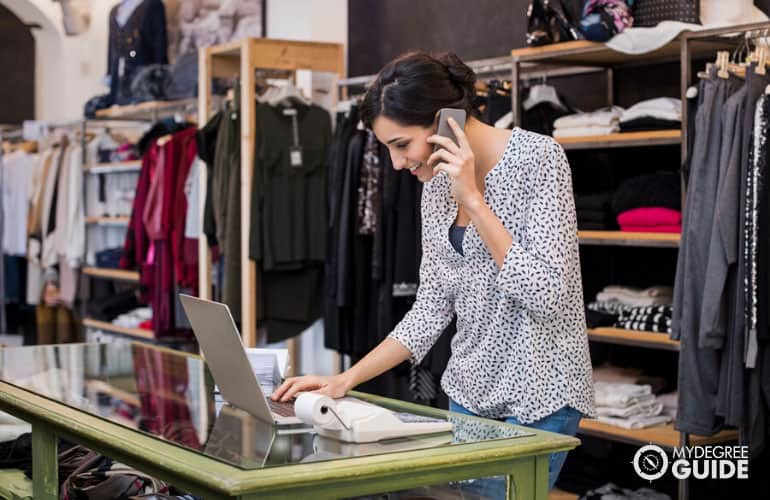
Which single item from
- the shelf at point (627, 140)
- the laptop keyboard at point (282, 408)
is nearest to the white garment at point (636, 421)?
the shelf at point (627, 140)

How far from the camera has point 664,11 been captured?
4.44m

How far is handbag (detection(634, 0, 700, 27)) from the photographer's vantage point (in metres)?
4.38

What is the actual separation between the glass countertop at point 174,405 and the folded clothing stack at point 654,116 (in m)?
2.22

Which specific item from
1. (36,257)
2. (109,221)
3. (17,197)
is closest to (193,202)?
(109,221)

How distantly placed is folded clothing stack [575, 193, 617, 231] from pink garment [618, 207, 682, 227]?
109 mm

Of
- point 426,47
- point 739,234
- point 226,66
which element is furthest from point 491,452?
point 226,66

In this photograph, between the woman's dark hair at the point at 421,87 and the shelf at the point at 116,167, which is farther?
the shelf at the point at 116,167

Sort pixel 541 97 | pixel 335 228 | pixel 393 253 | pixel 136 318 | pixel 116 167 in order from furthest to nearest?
pixel 116 167 < pixel 136 318 < pixel 335 228 < pixel 393 253 < pixel 541 97

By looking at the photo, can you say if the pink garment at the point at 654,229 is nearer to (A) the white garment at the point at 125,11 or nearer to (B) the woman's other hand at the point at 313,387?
(B) the woman's other hand at the point at 313,387

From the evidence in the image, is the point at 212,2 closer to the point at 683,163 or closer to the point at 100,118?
the point at 100,118

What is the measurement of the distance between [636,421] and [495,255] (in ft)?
7.95

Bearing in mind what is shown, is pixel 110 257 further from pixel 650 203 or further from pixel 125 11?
pixel 650 203

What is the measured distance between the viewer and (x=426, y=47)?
6344 mm

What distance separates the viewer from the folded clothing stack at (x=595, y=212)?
4.74m
